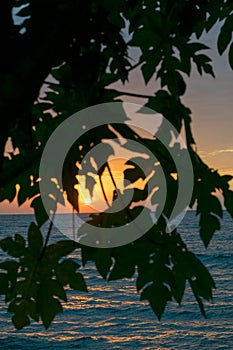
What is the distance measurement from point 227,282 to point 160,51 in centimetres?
4860

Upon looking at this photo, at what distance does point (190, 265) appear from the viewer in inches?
70.2

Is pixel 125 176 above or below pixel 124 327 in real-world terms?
above

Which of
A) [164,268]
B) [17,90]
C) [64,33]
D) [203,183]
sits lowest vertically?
[164,268]

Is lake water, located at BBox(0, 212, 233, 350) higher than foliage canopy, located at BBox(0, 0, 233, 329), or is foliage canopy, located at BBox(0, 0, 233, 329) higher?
foliage canopy, located at BBox(0, 0, 233, 329)

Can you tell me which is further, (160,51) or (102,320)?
(102,320)

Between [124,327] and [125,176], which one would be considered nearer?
[125,176]

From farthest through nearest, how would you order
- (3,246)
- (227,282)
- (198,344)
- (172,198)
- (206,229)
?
(227,282) → (198,344) → (3,246) → (172,198) → (206,229)

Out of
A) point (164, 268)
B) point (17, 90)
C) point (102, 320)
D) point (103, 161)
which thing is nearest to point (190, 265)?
point (164, 268)

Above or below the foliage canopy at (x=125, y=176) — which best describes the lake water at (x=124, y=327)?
below

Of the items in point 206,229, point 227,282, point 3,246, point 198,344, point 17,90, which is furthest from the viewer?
point 227,282

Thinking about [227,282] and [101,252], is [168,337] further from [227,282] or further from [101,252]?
[101,252]

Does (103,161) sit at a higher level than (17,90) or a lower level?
lower

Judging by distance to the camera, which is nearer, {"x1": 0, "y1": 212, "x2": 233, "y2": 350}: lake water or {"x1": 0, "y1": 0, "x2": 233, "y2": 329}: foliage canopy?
{"x1": 0, "y1": 0, "x2": 233, "y2": 329}: foliage canopy

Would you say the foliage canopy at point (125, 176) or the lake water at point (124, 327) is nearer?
the foliage canopy at point (125, 176)
